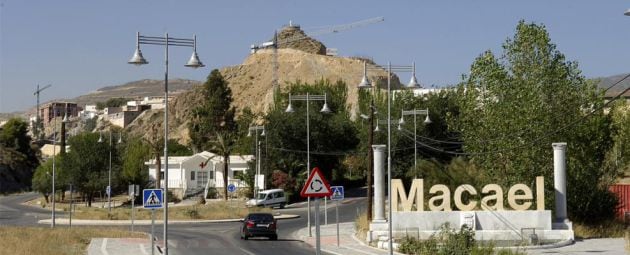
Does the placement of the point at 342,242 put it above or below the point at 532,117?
below

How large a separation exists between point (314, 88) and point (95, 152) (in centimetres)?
2904

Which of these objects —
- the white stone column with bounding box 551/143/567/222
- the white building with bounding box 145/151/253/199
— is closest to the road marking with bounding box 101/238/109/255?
the white stone column with bounding box 551/143/567/222

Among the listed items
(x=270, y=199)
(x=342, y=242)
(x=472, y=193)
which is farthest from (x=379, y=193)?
(x=270, y=199)

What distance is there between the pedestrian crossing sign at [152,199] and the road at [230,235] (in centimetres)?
474

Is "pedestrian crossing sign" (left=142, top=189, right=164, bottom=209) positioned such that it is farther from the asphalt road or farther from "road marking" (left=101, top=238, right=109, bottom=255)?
the asphalt road

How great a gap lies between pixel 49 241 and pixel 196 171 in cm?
6266

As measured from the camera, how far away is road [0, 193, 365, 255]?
37.1 meters

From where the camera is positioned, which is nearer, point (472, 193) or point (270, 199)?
point (472, 193)

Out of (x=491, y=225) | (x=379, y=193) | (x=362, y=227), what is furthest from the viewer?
(x=362, y=227)

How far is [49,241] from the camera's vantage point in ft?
123

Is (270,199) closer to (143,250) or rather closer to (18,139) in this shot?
(143,250)

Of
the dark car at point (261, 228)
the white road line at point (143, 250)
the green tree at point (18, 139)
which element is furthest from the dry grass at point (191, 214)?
the green tree at point (18, 139)

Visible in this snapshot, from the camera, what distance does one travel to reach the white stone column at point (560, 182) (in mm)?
38094

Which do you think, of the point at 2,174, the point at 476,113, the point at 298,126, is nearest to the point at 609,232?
the point at 476,113
